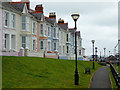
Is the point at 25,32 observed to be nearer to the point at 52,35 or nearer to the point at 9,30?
the point at 9,30

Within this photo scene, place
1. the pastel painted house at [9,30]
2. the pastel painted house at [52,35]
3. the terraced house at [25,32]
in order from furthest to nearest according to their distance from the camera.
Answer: the pastel painted house at [52,35] → the terraced house at [25,32] → the pastel painted house at [9,30]

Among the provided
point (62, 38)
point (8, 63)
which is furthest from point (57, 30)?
point (8, 63)

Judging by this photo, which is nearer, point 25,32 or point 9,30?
point 9,30

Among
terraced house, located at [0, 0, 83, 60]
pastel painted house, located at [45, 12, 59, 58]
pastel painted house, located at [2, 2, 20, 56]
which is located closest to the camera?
pastel painted house, located at [2, 2, 20, 56]

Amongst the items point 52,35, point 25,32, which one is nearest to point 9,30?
point 25,32

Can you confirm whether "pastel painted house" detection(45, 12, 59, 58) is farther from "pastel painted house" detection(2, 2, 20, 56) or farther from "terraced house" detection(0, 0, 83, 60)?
"pastel painted house" detection(2, 2, 20, 56)

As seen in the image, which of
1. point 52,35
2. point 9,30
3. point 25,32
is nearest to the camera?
point 9,30

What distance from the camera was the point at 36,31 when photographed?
Result: 36.1 m

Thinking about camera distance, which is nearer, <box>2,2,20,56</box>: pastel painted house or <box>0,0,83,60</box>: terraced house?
<box>2,2,20,56</box>: pastel painted house

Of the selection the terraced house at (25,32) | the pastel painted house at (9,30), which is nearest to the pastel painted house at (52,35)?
the terraced house at (25,32)

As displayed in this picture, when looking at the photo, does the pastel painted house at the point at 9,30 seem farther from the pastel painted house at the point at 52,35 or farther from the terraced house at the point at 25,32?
the pastel painted house at the point at 52,35

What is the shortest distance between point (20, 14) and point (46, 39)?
9.78 m

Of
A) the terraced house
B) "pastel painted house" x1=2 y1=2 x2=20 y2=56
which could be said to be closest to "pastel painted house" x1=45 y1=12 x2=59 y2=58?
the terraced house

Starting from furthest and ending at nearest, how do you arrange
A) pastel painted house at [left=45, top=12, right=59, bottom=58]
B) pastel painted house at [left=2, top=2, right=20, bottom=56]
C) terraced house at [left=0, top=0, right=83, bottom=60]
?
1. pastel painted house at [left=45, top=12, right=59, bottom=58]
2. terraced house at [left=0, top=0, right=83, bottom=60]
3. pastel painted house at [left=2, top=2, right=20, bottom=56]
